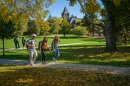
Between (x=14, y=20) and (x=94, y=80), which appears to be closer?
(x=94, y=80)

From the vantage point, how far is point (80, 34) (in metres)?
102

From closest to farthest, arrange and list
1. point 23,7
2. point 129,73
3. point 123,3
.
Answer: point 129,73 → point 23,7 → point 123,3

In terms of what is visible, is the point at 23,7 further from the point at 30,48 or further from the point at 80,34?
the point at 80,34

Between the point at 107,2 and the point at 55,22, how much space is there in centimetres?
8649

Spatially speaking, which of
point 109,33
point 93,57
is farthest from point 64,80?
point 109,33

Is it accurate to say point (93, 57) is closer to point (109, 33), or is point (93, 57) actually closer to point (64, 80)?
point (109, 33)

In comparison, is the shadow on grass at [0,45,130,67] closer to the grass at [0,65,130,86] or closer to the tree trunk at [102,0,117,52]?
the tree trunk at [102,0,117,52]

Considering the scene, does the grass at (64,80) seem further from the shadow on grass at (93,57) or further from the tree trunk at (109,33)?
the tree trunk at (109,33)

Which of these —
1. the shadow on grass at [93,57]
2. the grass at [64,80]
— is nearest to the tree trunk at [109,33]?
the shadow on grass at [93,57]

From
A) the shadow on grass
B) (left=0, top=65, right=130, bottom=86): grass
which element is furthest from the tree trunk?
(left=0, top=65, right=130, bottom=86): grass

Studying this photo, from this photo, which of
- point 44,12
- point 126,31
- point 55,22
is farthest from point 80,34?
point 44,12

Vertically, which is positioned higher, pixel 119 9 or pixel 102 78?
pixel 119 9

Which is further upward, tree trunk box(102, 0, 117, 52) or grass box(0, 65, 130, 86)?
tree trunk box(102, 0, 117, 52)

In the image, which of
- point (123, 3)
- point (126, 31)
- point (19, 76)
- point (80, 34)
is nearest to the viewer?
point (19, 76)
